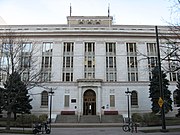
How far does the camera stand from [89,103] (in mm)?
41938

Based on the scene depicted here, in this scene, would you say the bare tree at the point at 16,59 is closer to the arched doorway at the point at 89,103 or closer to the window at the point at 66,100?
the window at the point at 66,100

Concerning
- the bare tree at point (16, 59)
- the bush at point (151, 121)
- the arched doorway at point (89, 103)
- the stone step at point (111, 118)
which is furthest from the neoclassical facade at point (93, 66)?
the bare tree at point (16, 59)

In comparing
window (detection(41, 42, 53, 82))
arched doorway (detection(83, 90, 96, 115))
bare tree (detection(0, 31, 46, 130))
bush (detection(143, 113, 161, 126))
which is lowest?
bush (detection(143, 113, 161, 126))

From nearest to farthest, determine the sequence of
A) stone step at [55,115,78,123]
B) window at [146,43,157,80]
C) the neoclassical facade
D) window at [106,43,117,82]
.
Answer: stone step at [55,115,78,123] < the neoclassical facade < window at [106,43,117,82] < window at [146,43,157,80]

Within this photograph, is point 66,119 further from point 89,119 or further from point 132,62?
point 132,62

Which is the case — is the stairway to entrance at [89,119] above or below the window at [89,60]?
below

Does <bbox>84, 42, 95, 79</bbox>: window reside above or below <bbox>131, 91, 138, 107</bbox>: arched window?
above

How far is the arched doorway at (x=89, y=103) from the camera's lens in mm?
41281

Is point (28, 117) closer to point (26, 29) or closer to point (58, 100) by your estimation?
point (58, 100)

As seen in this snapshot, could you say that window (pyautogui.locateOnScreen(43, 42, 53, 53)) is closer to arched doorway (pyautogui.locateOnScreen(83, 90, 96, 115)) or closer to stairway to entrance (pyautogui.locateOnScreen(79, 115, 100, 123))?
arched doorway (pyautogui.locateOnScreen(83, 90, 96, 115))

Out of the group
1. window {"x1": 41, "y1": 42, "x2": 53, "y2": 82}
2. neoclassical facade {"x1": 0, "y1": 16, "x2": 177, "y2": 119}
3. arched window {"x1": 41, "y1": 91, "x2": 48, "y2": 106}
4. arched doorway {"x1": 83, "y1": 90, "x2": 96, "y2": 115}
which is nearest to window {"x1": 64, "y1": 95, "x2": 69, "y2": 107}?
neoclassical facade {"x1": 0, "y1": 16, "x2": 177, "y2": 119}

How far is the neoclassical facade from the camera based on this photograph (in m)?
41.0

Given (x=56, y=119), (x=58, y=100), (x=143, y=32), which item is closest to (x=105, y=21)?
(x=143, y=32)

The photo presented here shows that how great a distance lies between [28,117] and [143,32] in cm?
2930
